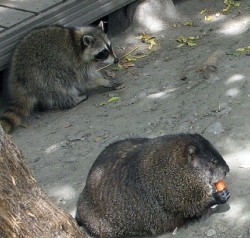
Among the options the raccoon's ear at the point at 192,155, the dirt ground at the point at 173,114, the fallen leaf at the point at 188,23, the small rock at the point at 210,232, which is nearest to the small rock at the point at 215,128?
the dirt ground at the point at 173,114

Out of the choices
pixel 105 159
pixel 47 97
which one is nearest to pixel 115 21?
pixel 47 97

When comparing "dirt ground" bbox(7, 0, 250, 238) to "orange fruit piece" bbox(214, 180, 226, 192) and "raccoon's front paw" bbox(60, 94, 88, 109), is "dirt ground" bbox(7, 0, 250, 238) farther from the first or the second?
"orange fruit piece" bbox(214, 180, 226, 192)

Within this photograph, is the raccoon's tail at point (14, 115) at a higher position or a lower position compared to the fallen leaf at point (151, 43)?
higher

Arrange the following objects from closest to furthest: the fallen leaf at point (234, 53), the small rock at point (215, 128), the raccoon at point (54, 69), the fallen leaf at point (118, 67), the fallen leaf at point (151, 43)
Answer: the small rock at point (215, 128) → the fallen leaf at point (234, 53) → the raccoon at point (54, 69) → the fallen leaf at point (118, 67) → the fallen leaf at point (151, 43)

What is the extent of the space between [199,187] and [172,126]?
1.27m

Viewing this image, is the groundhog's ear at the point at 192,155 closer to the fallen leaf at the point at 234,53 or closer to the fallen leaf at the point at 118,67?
the fallen leaf at the point at 234,53

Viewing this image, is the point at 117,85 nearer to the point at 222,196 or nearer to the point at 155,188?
the point at 155,188

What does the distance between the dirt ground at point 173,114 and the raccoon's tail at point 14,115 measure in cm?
8

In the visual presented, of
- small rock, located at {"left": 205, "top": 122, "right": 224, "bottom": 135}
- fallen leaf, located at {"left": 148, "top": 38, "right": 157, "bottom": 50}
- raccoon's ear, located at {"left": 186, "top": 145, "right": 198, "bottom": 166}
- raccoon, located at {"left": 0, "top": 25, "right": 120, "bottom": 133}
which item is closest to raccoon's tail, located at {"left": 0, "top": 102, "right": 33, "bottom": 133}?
raccoon, located at {"left": 0, "top": 25, "right": 120, "bottom": 133}

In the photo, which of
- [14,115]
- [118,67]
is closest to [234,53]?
[118,67]

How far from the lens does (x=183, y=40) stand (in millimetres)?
7348

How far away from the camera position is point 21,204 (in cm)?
357

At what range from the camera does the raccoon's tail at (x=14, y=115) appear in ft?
21.3

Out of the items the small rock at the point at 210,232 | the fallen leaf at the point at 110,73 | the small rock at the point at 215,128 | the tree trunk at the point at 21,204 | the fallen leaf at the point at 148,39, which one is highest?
the tree trunk at the point at 21,204
